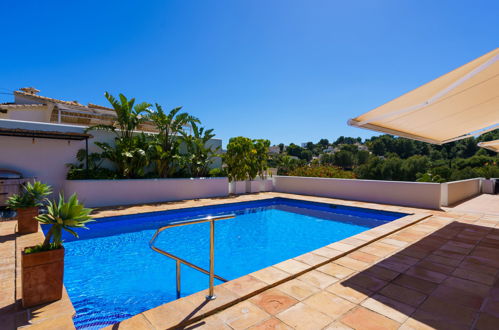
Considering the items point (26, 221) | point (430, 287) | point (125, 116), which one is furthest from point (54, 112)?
point (430, 287)

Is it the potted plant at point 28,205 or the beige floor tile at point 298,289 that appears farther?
the potted plant at point 28,205

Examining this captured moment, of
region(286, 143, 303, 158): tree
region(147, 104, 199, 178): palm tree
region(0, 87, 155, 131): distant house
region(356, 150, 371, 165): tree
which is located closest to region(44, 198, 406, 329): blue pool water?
region(147, 104, 199, 178): palm tree

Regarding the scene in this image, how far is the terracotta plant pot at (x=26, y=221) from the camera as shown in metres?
7.55

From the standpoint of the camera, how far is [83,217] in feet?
14.0

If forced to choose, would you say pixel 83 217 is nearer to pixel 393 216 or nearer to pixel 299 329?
pixel 299 329

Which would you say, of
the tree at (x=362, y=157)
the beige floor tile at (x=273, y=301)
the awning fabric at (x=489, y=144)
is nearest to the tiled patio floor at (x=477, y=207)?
the awning fabric at (x=489, y=144)

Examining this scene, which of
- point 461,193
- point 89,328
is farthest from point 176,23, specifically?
point 461,193

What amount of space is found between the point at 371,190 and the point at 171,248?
11.6 meters

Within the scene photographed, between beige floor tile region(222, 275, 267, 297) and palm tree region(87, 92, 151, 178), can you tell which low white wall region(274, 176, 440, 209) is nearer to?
palm tree region(87, 92, 151, 178)

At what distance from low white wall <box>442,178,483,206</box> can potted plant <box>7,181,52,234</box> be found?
16.8m

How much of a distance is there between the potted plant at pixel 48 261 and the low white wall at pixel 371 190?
14.4 metres

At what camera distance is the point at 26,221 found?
24.9 feet

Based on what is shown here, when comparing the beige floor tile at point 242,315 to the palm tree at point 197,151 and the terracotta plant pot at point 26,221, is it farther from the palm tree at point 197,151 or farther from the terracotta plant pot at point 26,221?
the palm tree at point 197,151

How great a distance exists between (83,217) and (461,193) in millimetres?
18525
